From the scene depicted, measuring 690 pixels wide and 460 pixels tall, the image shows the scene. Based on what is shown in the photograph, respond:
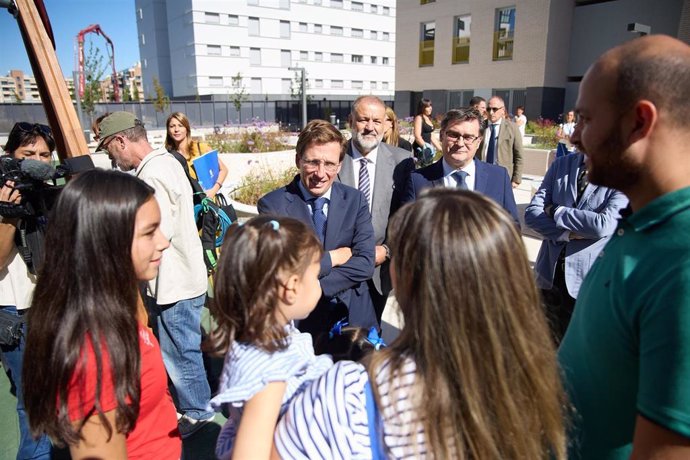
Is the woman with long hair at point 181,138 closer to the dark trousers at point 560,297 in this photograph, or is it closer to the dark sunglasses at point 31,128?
the dark sunglasses at point 31,128

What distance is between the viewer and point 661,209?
1.08 metres

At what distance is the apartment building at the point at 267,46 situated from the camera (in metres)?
44.2

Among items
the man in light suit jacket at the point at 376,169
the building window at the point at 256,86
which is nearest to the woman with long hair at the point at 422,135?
the man in light suit jacket at the point at 376,169

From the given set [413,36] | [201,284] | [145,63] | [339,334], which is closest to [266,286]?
[339,334]

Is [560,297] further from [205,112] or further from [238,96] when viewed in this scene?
[205,112]

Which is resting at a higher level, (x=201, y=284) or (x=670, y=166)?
(x=670, y=166)

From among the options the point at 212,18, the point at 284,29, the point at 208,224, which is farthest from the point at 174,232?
the point at 284,29

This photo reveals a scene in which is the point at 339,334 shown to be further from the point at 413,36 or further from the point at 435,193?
the point at 413,36

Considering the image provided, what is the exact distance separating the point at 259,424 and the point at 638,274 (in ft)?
3.33

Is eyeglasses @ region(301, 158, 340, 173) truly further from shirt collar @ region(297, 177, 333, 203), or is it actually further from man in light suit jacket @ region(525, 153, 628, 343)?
man in light suit jacket @ region(525, 153, 628, 343)

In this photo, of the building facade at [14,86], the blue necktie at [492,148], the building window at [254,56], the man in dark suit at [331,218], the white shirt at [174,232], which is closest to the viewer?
the man in dark suit at [331,218]

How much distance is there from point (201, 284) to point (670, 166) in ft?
9.29

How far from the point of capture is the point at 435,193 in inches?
46.4

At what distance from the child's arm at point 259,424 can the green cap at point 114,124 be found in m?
2.63
